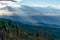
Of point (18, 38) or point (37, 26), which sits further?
point (18, 38)

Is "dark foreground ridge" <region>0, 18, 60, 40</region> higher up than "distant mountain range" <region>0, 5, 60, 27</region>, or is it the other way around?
"distant mountain range" <region>0, 5, 60, 27</region>

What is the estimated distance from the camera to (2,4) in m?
2.92

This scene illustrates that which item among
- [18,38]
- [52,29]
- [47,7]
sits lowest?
[18,38]

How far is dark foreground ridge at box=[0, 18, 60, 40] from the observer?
196cm

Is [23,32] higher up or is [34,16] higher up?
[34,16]

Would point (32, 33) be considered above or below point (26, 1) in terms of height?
below

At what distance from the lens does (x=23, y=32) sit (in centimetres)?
215

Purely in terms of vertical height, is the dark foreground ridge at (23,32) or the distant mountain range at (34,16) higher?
the distant mountain range at (34,16)

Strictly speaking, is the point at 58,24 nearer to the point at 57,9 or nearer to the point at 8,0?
the point at 57,9

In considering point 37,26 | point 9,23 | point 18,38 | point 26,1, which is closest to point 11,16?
point 9,23

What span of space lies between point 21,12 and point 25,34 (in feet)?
1.37

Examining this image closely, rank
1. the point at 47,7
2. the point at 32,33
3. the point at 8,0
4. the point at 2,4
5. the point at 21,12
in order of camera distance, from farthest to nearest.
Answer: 1. the point at 8,0
2. the point at 2,4
3. the point at 47,7
4. the point at 21,12
5. the point at 32,33

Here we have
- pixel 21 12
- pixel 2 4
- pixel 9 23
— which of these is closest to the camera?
pixel 9 23

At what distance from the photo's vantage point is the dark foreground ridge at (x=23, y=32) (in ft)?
6.42
